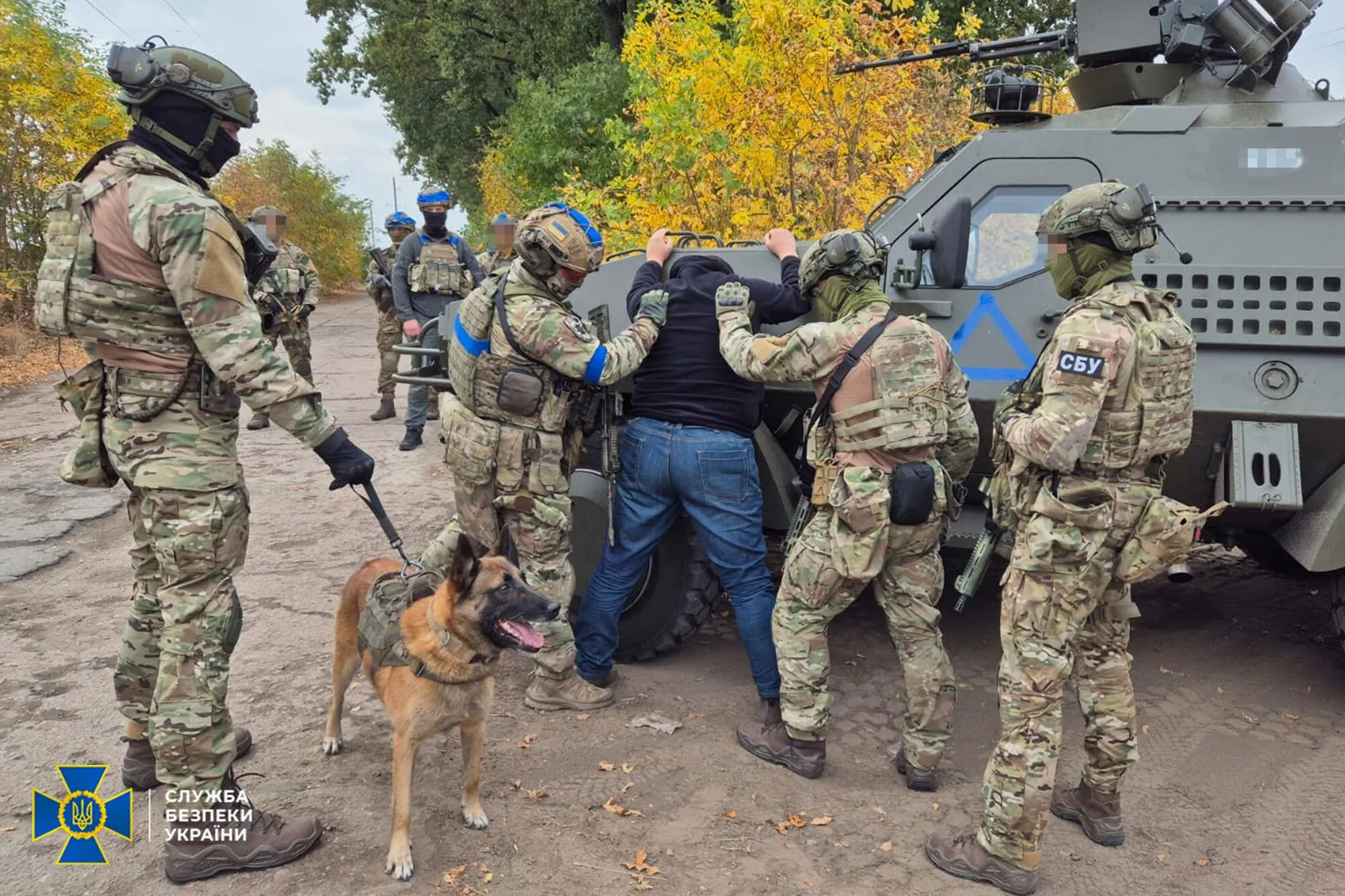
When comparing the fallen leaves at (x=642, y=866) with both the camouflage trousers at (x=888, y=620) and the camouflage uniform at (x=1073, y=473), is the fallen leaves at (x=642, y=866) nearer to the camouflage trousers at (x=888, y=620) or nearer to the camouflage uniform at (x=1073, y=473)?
the camouflage trousers at (x=888, y=620)

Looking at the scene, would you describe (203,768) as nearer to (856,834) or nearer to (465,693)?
(465,693)

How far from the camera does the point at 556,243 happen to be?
11.3 feet

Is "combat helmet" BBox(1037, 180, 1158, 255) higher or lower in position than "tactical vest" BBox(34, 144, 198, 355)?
higher

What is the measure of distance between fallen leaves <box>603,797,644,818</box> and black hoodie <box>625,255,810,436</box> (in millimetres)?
1325

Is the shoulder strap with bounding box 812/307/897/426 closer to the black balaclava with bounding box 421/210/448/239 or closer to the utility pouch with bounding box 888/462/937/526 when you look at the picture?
the utility pouch with bounding box 888/462/937/526

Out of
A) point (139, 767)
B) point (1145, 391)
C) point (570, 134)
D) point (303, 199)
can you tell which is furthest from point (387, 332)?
point (303, 199)

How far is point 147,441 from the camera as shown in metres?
2.69

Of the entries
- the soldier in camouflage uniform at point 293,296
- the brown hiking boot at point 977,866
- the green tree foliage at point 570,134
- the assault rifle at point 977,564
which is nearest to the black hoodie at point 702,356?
the assault rifle at point 977,564

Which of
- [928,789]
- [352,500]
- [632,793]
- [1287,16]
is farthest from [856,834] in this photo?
[352,500]

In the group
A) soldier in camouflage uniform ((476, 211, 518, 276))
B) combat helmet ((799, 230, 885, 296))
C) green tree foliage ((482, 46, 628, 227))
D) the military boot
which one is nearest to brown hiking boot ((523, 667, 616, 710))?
combat helmet ((799, 230, 885, 296))

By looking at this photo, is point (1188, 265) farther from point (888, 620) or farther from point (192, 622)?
point (192, 622)

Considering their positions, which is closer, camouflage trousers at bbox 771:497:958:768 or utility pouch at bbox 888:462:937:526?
utility pouch at bbox 888:462:937:526

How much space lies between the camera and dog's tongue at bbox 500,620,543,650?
271 cm

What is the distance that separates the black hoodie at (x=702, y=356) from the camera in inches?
143
